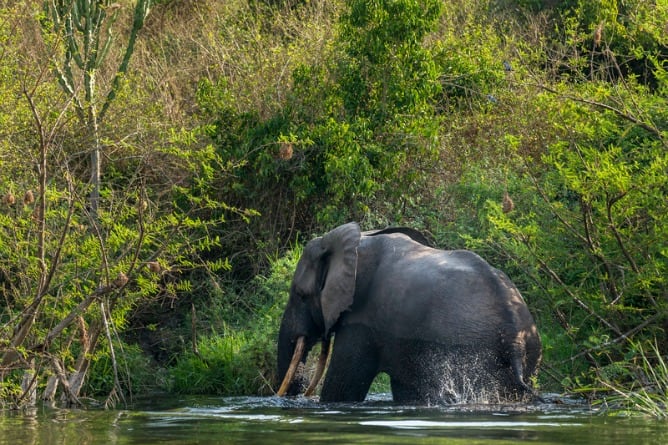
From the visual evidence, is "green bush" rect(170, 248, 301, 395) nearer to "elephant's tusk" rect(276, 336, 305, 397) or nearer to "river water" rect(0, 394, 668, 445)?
"elephant's tusk" rect(276, 336, 305, 397)

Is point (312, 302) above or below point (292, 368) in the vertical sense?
above

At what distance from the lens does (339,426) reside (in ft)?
26.1

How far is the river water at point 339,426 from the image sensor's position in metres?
6.78

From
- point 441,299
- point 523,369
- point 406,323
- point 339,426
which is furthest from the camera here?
point 406,323

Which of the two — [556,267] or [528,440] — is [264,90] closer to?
[556,267]

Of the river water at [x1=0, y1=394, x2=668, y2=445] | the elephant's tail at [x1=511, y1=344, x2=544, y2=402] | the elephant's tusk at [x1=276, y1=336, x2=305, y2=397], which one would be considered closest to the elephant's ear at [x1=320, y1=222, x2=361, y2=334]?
the elephant's tusk at [x1=276, y1=336, x2=305, y2=397]

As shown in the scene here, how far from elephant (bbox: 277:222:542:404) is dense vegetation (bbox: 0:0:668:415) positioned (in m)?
0.61

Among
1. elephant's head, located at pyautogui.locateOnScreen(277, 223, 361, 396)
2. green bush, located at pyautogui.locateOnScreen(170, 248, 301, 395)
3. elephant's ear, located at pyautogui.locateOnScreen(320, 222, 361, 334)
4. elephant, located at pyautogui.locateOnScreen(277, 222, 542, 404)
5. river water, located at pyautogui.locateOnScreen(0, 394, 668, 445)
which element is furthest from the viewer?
green bush, located at pyautogui.locateOnScreen(170, 248, 301, 395)

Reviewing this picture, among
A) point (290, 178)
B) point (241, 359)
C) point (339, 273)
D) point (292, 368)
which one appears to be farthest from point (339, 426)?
point (290, 178)

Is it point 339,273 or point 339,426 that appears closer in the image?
point 339,426

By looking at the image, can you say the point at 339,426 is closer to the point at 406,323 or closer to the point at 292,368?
the point at 406,323

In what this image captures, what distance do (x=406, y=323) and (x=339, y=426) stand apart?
8.03 feet

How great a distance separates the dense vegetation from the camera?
10.1 m

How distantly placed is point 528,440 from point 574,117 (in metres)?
4.31
